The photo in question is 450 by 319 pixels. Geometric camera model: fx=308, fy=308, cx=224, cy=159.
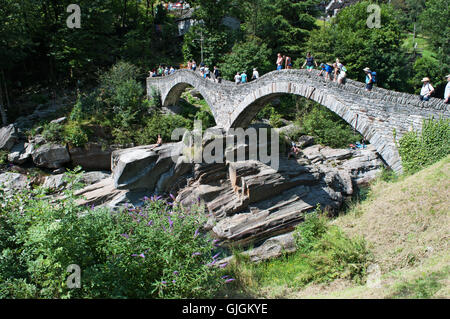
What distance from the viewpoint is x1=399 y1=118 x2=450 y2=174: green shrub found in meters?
9.31

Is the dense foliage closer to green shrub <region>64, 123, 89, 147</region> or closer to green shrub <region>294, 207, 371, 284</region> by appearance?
green shrub <region>294, 207, 371, 284</region>

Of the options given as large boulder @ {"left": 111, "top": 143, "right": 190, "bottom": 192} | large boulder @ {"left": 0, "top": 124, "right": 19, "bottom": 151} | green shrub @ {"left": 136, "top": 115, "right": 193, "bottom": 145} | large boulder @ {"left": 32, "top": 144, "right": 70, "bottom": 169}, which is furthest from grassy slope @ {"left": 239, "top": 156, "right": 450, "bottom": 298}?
large boulder @ {"left": 0, "top": 124, "right": 19, "bottom": 151}

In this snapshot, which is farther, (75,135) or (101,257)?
(75,135)

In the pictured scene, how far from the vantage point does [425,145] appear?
32.0 ft

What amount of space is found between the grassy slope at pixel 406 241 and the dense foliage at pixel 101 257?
2.69 metres

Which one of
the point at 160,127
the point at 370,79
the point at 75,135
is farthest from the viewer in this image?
the point at 160,127

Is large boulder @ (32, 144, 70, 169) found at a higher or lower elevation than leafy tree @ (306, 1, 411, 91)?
lower

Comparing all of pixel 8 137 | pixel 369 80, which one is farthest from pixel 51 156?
pixel 369 80

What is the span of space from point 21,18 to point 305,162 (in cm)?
2255

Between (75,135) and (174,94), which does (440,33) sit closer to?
(174,94)

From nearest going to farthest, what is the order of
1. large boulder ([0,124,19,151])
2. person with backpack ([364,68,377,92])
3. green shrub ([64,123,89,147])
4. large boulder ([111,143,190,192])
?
person with backpack ([364,68,377,92])
large boulder ([111,143,190,192])
large boulder ([0,124,19,151])
green shrub ([64,123,89,147])

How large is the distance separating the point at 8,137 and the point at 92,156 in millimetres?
5296

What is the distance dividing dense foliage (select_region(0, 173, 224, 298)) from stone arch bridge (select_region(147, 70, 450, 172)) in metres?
7.49

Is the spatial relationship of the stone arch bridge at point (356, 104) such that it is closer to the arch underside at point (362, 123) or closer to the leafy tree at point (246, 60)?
the arch underside at point (362, 123)
